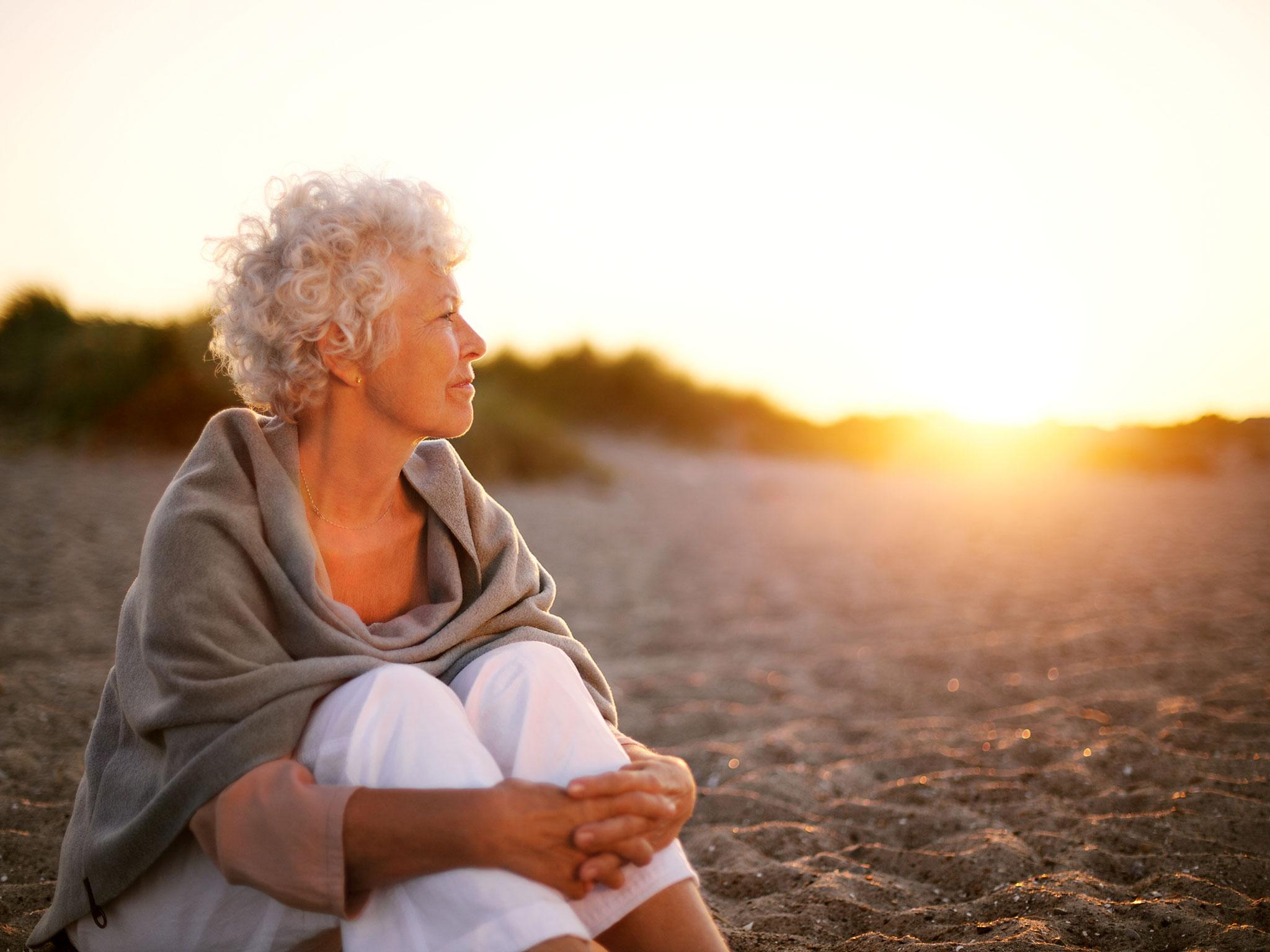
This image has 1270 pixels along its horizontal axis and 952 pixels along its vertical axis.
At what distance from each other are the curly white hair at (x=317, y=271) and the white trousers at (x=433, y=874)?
0.71 metres

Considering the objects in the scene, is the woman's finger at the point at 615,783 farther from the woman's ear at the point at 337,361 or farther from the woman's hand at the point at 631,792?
the woman's ear at the point at 337,361

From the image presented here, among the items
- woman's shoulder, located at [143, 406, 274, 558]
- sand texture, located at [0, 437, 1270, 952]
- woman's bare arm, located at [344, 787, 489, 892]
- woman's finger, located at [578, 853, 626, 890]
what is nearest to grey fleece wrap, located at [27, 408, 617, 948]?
woman's shoulder, located at [143, 406, 274, 558]

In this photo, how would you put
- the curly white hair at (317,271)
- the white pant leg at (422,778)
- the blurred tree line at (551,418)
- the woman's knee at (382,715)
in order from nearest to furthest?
the white pant leg at (422,778) < the woman's knee at (382,715) < the curly white hair at (317,271) < the blurred tree line at (551,418)

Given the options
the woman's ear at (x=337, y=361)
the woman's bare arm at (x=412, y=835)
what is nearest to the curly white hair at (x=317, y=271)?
the woman's ear at (x=337, y=361)

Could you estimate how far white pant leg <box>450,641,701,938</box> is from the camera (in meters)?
1.57

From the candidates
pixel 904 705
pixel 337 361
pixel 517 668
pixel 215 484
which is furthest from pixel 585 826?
pixel 904 705

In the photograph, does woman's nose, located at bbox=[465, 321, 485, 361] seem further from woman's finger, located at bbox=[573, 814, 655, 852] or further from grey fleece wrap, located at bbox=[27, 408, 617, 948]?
woman's finger, located at bbox=[573, 814, 655, 852]

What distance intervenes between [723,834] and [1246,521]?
867 centimetres

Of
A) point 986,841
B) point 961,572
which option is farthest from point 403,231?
point 961,572

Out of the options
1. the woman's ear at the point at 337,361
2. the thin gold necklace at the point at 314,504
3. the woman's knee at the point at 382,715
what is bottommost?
the woman's knee at the point at 382,715

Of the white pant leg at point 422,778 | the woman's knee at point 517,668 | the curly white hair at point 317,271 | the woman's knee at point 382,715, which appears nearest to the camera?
the white pant leg at point 422,778

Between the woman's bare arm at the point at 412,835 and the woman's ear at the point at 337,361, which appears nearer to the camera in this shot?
the woman's bare arm at the point at 412,835

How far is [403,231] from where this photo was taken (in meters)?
1.94

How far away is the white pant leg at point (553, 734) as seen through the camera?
1.57 meters
